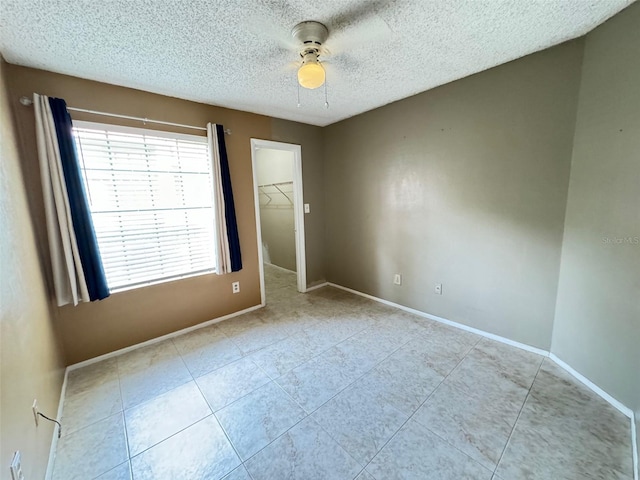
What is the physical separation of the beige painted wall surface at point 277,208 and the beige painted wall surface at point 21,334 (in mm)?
3184

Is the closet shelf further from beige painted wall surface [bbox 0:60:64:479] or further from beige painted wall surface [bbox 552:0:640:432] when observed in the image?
beige painted wall surface [bbox 552:0:640:432]

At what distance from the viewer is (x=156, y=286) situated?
2527 mm

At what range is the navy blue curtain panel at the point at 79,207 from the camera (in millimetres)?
1939

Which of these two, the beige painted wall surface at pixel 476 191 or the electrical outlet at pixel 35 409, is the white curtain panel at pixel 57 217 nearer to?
the electrical outlet at pixel 35 409

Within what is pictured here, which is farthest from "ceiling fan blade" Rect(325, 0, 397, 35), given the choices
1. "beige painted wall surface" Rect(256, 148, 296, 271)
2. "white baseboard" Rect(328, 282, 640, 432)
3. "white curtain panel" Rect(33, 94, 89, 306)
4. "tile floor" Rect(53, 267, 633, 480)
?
"beige painted wall surface" Rect(256, 148, 296, 271)

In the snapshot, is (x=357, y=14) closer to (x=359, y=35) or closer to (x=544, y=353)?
(x=359, y=35)

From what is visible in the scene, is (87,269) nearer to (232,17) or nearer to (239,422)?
(239,422)

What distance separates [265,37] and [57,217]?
2047 mm

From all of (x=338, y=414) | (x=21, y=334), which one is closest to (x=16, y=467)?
(x=21, y=334)

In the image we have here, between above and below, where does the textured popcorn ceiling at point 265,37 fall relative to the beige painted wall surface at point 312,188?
above

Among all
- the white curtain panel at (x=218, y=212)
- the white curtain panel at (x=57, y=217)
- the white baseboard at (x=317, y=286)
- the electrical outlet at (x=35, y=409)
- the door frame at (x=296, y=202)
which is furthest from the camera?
the white baseboard at (x=317, y=286)

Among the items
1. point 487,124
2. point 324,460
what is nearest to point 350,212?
point 487,124

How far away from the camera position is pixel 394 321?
9.33ft

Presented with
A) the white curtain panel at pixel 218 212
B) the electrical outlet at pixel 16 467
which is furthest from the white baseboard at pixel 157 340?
the electrical outlet at pixel 16 467
